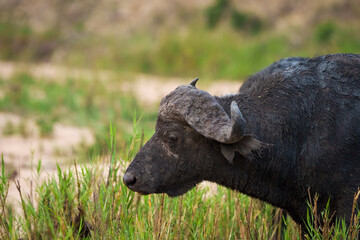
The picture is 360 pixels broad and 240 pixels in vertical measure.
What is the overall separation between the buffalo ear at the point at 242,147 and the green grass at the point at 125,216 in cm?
61

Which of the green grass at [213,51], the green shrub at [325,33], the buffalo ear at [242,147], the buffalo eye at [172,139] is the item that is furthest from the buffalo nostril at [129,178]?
the green shrub at [325,33]

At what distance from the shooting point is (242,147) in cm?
404

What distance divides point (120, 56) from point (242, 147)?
667 inches

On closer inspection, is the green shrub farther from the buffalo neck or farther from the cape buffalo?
the buffalo neck

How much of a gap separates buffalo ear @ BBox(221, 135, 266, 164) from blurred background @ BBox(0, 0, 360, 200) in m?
1.00

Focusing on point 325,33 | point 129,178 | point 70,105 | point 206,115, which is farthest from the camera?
point 325,33

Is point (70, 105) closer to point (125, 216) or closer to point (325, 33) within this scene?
point (125, 216)

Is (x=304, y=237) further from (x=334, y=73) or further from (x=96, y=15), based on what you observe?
(x=96, y=15)

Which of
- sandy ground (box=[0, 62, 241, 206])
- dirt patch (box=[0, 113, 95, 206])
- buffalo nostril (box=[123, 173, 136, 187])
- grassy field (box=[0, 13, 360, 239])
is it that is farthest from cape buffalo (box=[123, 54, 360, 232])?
dirt patch (box=[0, 113, 95, 206])

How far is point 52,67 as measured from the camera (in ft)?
66.4

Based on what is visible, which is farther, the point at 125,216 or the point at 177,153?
the point at 125,216

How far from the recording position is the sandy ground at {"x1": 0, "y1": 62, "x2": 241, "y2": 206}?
6.57m

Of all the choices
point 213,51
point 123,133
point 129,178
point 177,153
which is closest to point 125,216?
point 129,178

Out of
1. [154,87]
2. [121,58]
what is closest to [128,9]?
[121,58]
